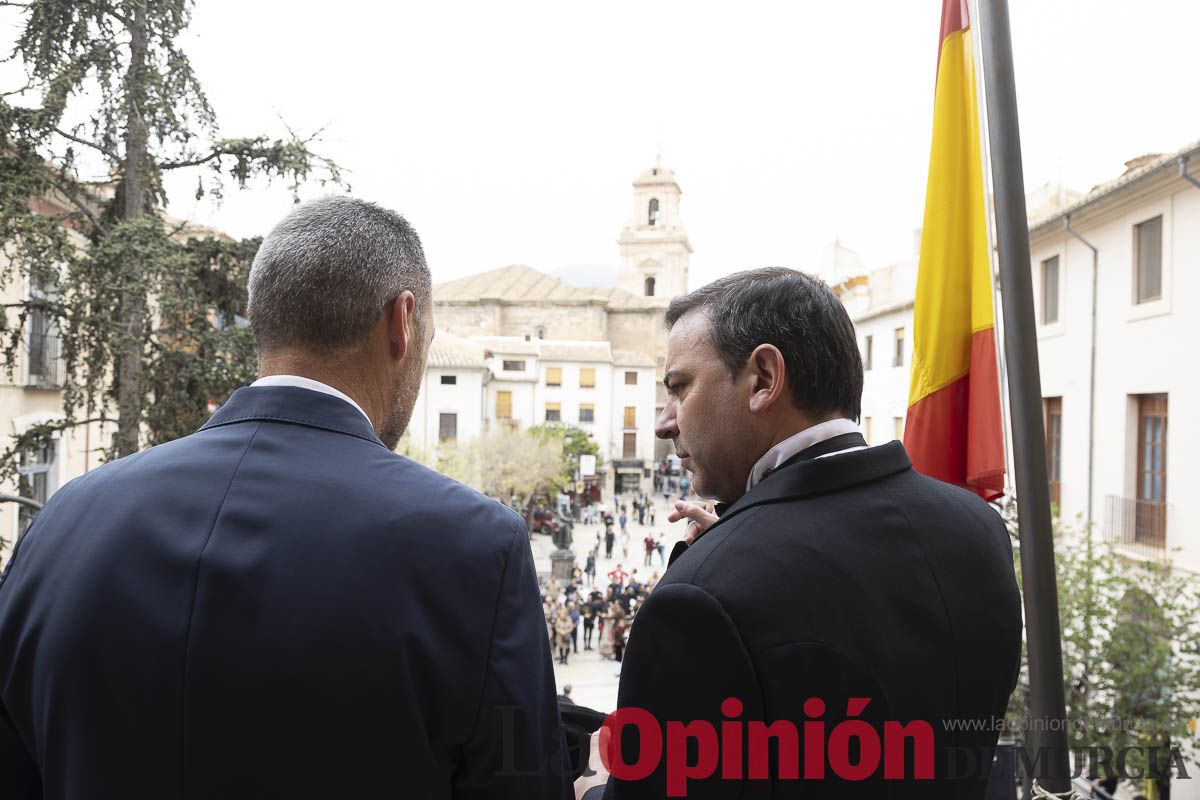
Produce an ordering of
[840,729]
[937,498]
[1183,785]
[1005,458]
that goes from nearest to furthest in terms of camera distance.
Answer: [840,729] < [937,498] < [1005,458] < [1183,785]

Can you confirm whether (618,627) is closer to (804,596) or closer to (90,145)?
(90,145)

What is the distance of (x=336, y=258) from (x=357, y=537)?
360 millimetres

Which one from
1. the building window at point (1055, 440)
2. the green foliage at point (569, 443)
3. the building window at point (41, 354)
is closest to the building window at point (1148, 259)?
the building window at point (1055, 440)

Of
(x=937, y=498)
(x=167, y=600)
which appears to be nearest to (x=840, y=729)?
(x=937, y=498)

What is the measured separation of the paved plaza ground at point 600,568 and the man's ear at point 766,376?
496 millimetres

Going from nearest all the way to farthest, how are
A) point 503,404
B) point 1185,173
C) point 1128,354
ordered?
1. point 1185,173
2. point 1128,354
3. point 503,404

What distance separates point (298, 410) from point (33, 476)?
9.03 metres

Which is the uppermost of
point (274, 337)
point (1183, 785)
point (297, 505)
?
point (274, 337)

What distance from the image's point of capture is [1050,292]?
1204 centimetres

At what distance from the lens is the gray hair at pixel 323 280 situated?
1.15 m

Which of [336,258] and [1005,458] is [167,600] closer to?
[336,258]

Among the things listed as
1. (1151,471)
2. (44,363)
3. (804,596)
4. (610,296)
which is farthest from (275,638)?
(610,296)

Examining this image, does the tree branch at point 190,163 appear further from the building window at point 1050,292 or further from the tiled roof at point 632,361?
the tiled roof at point 632,361

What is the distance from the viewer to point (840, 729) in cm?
110
